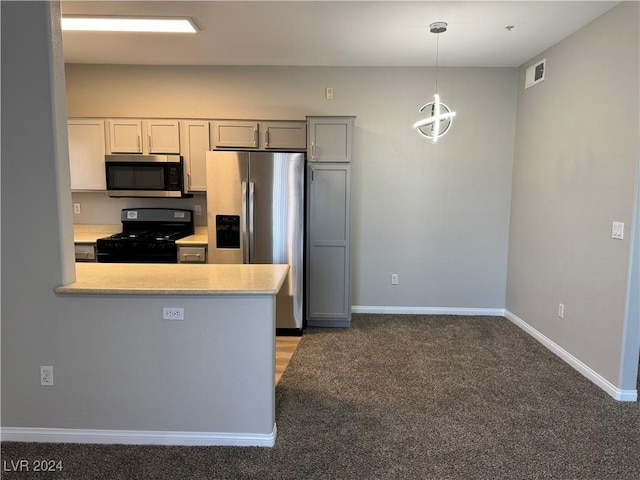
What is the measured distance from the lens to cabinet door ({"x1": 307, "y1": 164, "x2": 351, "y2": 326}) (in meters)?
4.10

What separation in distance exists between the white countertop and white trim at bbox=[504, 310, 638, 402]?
8.06 ft

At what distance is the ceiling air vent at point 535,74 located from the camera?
12.4 feet

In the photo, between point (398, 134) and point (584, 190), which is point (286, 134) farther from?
point (584, 190)

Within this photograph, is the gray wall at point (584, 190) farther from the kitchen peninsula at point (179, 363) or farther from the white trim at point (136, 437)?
the white trim at point (136, 437)

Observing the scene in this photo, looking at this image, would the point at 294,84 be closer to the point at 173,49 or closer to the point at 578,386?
the point at 173,49

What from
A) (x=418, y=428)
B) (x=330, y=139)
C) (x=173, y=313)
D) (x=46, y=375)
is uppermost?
(x=330, y=139)

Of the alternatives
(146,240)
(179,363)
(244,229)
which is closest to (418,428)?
(179,363)

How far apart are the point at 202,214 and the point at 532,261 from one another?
11.7ft

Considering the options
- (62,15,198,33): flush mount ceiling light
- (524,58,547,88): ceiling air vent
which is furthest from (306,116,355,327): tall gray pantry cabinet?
(524,58,547,88): ceiling air vent

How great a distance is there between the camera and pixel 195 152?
4.28m

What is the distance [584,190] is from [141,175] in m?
4.11

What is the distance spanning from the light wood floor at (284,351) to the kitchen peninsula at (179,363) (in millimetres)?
801

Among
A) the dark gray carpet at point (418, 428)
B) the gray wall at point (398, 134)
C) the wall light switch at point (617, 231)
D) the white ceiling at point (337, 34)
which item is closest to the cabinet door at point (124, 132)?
the gray wall at point (398, 134)

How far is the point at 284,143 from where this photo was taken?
4.27m
